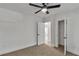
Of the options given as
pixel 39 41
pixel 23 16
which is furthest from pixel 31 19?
pixel 39 41

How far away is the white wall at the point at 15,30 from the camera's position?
3.37m

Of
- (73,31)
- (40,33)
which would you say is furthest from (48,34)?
(73,31)

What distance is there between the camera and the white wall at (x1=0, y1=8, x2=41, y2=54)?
337 cm

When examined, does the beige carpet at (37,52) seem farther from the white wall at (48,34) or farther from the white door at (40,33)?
the white wall at (48,34)

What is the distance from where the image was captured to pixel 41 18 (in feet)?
18.4

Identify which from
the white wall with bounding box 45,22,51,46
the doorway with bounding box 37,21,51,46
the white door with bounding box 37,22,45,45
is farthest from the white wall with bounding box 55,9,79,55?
the white door with bounding box 37,22,45,45

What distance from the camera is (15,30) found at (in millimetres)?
3850

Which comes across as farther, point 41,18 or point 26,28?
point 41,18

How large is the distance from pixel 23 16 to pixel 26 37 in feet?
4.10

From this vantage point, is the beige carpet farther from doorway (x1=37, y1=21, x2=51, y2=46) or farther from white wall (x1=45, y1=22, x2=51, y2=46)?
white wall (x1=45, y1=22, x2=51, y2=46)

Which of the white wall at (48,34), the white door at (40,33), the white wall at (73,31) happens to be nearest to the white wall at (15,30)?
the white door at (40,33)

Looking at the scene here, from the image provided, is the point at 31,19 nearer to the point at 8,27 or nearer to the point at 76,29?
the point at 8,27

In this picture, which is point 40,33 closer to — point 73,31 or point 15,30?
point 15,30

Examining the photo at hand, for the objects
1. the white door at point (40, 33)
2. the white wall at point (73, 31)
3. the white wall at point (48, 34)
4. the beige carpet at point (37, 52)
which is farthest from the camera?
the white wall at point (48, 34)
